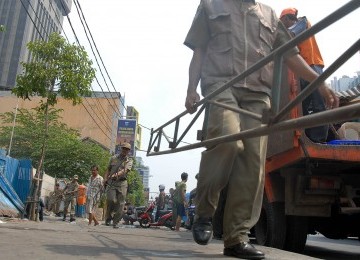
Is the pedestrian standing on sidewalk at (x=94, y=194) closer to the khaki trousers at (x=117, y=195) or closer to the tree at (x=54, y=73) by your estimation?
the tree at (x=54, y=73)

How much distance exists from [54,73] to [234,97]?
7900 millimetres

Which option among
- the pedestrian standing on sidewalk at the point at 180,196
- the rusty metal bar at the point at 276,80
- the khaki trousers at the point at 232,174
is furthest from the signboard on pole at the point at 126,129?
the rusty metal bar at the point at 276,80

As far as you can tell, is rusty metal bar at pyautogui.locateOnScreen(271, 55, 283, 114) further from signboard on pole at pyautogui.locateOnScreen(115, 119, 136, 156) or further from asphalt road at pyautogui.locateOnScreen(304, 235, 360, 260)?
signboard on pole at pyautogui.locateOnScreen(115, 119, 136, 156)

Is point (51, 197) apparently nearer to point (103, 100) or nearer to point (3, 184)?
point (3, 184)

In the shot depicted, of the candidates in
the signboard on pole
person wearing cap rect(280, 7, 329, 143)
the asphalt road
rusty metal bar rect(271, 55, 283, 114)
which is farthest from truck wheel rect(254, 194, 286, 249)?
the signboard on pole

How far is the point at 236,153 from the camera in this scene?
2762 mm

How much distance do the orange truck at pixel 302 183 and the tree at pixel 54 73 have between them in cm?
673

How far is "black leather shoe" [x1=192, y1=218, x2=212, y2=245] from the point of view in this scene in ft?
9.07

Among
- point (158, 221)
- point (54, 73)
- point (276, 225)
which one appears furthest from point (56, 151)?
point (276, 225)

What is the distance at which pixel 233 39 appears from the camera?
308 cm

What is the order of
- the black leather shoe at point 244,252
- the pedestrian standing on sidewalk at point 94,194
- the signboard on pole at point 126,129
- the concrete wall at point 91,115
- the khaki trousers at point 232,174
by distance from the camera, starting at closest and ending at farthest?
the black leather shoe at point 244,252
the khaki trousers at point 232,174
the pedestrian standing on sidewalk at point 94,194
the signboard on pole at point 126,129
the concrete wall at point 91,115

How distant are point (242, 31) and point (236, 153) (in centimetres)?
99

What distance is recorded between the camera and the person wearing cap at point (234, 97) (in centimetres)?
275

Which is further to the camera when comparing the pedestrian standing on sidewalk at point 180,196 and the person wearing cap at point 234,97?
the pedestrian standing on sidewalk at point 180,196
